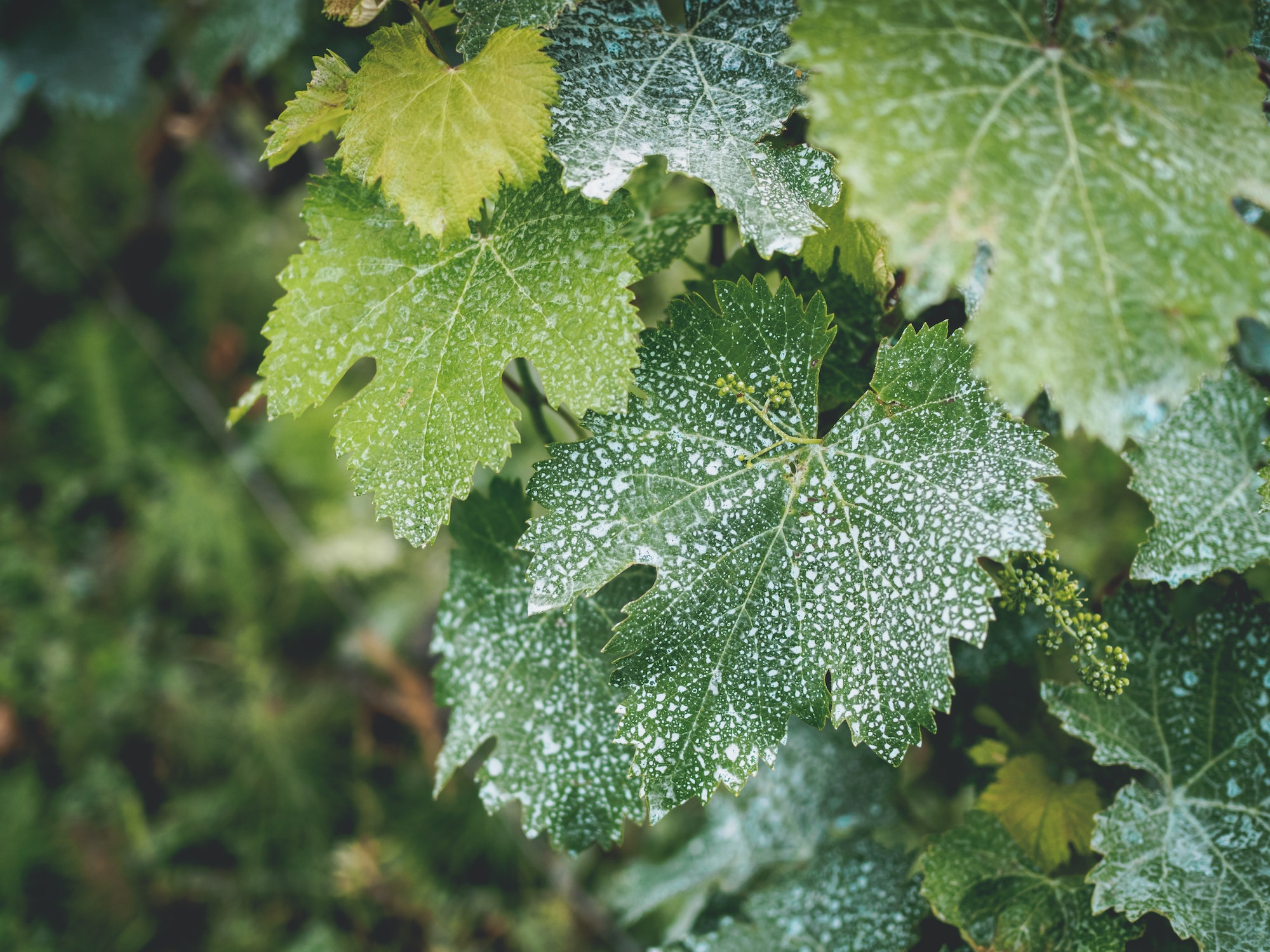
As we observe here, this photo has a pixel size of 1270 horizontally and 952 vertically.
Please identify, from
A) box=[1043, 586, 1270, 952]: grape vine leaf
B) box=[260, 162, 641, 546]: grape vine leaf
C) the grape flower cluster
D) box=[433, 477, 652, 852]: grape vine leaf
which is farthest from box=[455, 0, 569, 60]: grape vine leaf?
box=[1043, 586, 1270, 952]: grape vine leaf

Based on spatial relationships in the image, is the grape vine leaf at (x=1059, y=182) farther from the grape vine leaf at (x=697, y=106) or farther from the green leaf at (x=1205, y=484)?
the green leaf at (x=1205, y=484)

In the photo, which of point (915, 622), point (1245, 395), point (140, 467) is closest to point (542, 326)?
point (915, 622)

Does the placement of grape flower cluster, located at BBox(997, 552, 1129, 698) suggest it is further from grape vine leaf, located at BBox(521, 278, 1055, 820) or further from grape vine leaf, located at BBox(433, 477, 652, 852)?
Answer: grape vine leaf, located at BBox(433, 477, 652, 852)

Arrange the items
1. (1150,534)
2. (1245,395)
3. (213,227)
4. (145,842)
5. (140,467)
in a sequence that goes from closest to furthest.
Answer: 1. (1150,534)
2. (1245,395)
3. (145,842)
4. (140,467)
5. (213,227)

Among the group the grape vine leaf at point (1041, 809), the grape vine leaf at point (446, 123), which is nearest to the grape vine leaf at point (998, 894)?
the grape vine leaf at point (1041, 809)

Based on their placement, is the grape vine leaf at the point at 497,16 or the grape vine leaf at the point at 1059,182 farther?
the grape vine leaf at the point at 497,16

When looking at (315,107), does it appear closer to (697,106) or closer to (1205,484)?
(697,106)

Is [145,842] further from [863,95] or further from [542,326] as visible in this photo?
[863,95]
